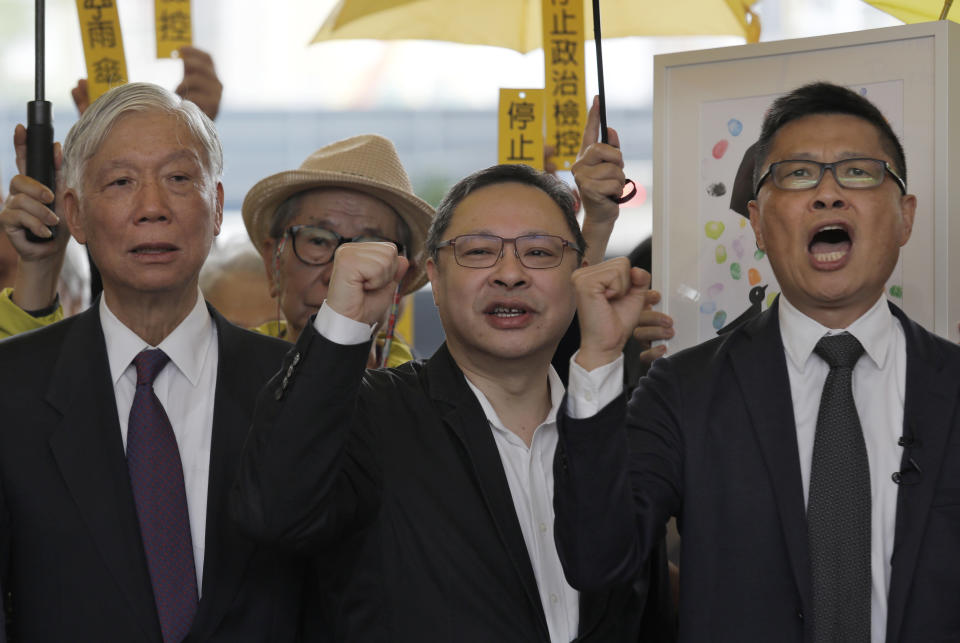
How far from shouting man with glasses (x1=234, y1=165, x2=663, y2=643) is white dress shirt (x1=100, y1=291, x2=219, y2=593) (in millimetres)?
211

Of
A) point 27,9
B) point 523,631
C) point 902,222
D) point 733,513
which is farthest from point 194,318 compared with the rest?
point 27,9

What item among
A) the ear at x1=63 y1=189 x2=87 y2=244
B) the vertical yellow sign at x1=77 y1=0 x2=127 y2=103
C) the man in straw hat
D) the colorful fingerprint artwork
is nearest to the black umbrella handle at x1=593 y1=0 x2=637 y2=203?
the colorful fingerprint artwork

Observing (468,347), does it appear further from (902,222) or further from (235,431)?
(902,222)

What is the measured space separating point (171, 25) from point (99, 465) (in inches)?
79.3

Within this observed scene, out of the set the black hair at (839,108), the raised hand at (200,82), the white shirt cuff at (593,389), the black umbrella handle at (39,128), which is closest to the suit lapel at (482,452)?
the white shirt cuff at (593,389)

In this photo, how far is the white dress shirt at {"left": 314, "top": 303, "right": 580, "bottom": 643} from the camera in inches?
A: 77.5

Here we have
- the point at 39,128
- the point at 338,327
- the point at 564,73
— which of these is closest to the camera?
the point at 338,327

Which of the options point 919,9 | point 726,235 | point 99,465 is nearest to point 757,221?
point 726,235

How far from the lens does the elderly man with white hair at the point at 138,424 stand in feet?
5.90

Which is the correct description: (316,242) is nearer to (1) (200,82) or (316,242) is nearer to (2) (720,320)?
(1) (200,82)

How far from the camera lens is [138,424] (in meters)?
1.92

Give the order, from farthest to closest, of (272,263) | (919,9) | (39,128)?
(272,263) < (919,9) < (39,128)

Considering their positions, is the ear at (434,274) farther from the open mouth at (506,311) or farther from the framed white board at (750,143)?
the framed white board at (750,143)

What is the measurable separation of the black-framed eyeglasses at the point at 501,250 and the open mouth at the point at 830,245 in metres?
0.47
